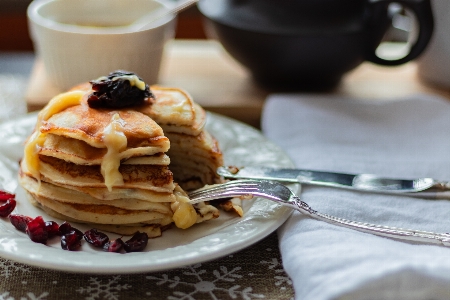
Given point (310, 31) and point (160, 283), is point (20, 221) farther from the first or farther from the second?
point (310, 31)

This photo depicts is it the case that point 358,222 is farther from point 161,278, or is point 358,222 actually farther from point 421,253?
point 161,278

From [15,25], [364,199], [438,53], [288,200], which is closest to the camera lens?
[288,200]

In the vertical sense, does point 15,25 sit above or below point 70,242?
below

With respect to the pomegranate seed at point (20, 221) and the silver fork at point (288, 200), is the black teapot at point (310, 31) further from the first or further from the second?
the pomegranate seed at point (20, 221)

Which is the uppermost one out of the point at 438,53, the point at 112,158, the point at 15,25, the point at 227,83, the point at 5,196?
the point at 438,53

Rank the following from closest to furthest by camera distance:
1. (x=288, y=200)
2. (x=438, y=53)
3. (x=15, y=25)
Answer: (x=288, y=200) < (x=438, y=53) < (x=15, y=25)

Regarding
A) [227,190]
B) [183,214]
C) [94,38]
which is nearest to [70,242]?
[183,214]

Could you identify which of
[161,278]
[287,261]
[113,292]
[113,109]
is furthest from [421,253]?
[113,109]

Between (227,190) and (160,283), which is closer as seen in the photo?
(160,283)
